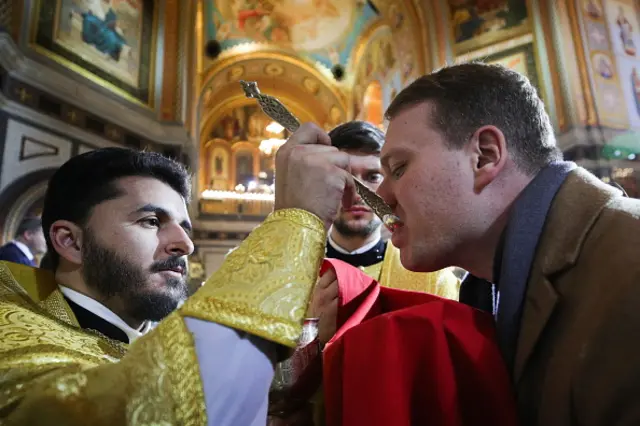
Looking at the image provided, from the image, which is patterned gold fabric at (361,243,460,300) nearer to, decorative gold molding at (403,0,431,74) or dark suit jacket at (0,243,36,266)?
dark suit jacket at (0,243,36,266)

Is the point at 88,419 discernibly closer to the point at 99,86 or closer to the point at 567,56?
the point at 99,86

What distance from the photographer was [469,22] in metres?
9.58

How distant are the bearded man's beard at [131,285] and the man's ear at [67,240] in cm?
10

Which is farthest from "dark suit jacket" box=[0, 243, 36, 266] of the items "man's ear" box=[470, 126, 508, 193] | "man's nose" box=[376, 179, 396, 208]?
"man's ear" box=[470, 126, 508, 193]

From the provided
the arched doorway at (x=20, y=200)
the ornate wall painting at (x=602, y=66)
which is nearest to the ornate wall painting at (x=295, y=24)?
the ornate wall painting at (x=602, y=66)

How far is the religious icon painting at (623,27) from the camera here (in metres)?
8.64

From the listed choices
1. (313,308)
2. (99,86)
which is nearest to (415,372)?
(313,308)

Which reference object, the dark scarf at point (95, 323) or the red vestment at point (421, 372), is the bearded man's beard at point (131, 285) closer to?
the dark scarf at point (95, 323)

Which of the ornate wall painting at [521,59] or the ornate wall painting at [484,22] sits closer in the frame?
the ornate wall painting at [521,59]

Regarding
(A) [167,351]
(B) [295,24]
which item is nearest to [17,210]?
(A) [167,351]

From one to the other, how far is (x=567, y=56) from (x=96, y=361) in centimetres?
928

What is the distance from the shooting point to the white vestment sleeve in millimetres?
746

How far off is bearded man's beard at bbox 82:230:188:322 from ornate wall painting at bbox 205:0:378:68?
12.6 m

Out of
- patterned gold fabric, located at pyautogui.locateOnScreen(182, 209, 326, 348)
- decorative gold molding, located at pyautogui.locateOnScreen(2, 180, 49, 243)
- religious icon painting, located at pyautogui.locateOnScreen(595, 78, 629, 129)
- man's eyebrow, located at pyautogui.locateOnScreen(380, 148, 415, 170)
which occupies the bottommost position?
patterned gold fabric, located at pyautogui.locateOnScreen(182, 209, 326, 348)
